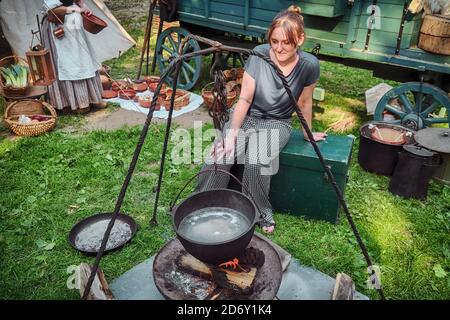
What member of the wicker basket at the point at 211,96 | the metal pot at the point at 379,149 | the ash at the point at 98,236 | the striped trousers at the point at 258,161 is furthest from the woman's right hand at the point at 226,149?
the wicker basket at the point at 211,96

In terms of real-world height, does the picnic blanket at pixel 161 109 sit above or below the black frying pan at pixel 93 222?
above

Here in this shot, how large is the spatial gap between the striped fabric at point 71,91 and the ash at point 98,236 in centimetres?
258

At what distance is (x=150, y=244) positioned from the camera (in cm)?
312

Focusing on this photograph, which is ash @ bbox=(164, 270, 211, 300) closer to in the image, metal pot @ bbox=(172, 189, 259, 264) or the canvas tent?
metal pot @ bbox=(172, 189, 259, 264)

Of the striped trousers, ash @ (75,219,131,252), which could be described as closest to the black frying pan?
ash @ (75,219,131,252)

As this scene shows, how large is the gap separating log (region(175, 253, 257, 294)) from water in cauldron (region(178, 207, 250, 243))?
0.80 ft

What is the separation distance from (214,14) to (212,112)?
148 inches

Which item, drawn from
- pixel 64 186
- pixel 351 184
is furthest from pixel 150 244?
pixel 351 184

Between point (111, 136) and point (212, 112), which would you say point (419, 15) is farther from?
point (111, 136)

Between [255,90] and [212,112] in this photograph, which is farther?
[255,90]

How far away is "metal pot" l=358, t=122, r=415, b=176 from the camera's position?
3869 mm

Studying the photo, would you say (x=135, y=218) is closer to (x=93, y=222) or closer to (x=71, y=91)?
(x=93, y=222)

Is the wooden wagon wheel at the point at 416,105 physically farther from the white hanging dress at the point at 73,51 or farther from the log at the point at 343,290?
the white hanging dress at the point at 73,51

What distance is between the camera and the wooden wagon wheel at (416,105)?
4.22 metres
